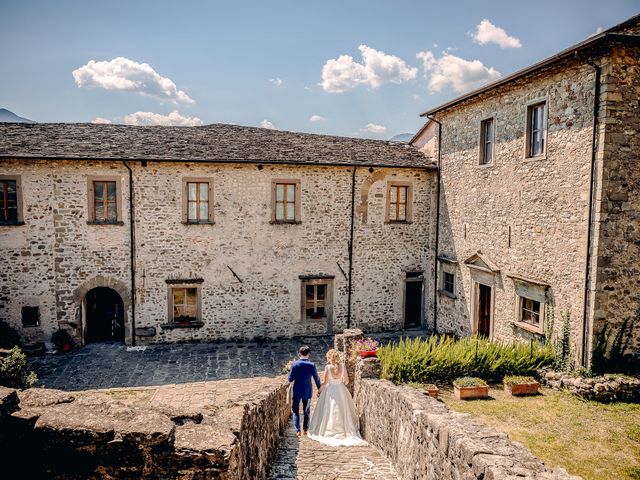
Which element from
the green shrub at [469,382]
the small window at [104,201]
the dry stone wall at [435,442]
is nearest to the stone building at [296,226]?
the small window at [104,201]

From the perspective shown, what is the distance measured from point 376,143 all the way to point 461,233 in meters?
5.95

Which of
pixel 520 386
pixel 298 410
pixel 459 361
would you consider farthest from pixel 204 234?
pixel 520 386

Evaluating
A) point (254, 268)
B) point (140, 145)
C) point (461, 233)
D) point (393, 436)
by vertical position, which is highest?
point (140, 145)

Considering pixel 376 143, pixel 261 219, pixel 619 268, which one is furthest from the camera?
pixel 376 143

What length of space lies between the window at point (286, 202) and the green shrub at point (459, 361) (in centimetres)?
720

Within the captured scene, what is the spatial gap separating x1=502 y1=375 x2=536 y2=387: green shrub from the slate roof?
8.88 meters

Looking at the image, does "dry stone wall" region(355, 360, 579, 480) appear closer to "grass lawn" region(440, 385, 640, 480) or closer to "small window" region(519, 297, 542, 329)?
"grass lawn" region(440, 385, 640, 480)

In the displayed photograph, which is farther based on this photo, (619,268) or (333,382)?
(619,268)

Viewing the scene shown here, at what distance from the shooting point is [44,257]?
15.3 m

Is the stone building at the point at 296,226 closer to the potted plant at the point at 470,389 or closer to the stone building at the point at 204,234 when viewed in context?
the stone building at the point at 204,234

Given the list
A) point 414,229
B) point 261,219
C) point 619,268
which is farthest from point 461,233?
point 261,219

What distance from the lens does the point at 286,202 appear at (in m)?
16.8

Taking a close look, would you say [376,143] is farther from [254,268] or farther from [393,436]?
[393,436]

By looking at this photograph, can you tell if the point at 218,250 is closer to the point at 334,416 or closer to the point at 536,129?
the point at 334,416
